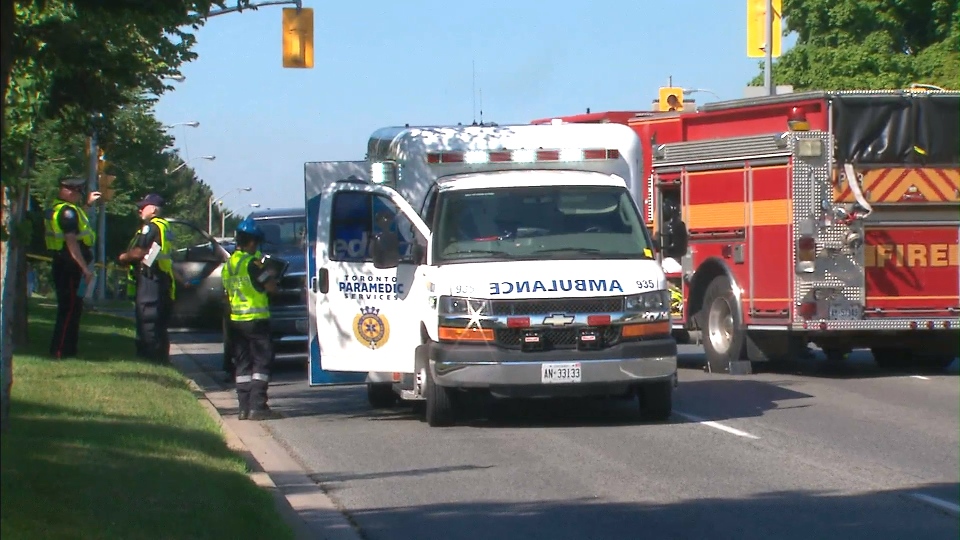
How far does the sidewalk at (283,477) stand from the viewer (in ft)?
27.2

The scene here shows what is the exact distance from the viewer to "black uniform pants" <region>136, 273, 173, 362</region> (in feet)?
A: 52.2

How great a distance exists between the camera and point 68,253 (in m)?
15.1

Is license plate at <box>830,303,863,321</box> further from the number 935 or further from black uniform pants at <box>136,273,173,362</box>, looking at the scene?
black uniform pants at <box>136,273,173,362</box>

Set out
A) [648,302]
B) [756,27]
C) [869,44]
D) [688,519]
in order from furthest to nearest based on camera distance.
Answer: [869,44] → [756,27] → [648,302] → [688,519]

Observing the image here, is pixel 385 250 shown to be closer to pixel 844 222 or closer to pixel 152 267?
pixel 152 267

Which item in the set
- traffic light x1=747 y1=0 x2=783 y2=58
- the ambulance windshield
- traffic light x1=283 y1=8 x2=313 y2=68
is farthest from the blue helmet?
traffic light x1=747 y1=0 x2=783 y2=58

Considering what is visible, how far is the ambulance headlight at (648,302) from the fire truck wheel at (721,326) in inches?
182

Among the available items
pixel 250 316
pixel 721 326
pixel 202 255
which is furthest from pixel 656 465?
pixel 202 255

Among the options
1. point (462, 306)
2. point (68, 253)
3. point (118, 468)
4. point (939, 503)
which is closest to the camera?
point (118, 468)

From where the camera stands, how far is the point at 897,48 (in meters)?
44.7

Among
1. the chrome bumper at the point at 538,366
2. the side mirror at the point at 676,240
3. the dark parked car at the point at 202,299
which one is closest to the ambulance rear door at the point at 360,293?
the chrome bumper at the point at 538,366

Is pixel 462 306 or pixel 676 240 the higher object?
pixel 676 240

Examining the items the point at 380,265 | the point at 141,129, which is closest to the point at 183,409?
the point at 380,265

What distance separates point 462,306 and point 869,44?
32.9m
